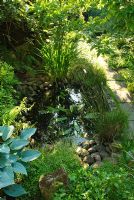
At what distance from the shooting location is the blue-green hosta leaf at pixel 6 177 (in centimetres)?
321

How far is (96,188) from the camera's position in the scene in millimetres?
3389

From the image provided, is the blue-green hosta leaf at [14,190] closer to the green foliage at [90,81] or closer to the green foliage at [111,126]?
the green foliage at [111,126]

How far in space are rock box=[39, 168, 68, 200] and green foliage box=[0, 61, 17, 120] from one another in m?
1.82

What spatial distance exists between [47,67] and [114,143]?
8.04 ft

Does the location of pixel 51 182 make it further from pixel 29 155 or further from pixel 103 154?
pixel 103 154

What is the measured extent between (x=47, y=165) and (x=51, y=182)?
0.60m

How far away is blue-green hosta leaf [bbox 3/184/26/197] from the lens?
346 cm

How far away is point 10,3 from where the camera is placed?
23.7 ft

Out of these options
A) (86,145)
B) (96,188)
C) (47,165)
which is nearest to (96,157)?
(86,145)

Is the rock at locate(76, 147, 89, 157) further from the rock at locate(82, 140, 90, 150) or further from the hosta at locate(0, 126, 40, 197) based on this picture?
the hosta at locate(0, 126, 40, 197)

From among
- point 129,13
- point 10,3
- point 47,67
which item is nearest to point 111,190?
point 129,13

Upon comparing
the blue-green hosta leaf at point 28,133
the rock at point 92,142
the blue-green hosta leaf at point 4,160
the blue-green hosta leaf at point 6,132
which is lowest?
the rock at point 92,142

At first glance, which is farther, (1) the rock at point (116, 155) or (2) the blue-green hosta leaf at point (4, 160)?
(1) the rock at point (116, 155)

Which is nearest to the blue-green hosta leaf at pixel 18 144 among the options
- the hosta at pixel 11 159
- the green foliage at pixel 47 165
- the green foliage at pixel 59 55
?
the hosta at pixel 11 159
